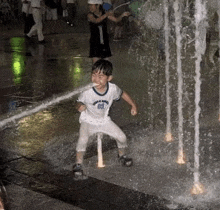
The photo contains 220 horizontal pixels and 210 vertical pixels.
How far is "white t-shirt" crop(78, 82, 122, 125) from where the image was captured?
4.40 metres

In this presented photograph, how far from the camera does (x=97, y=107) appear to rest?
4434 millimetres

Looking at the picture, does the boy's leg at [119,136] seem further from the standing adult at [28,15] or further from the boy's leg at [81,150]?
the standing adult at [28,15]

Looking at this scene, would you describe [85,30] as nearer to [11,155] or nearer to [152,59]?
[152,59]

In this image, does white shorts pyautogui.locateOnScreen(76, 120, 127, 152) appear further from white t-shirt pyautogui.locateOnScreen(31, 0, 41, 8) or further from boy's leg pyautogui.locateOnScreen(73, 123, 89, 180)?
white t-shirt pyautogui.locateOnScreen(31, 0, 41, 8)

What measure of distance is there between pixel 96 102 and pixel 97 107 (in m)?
0.06

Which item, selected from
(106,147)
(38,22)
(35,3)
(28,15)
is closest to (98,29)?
(106,147)

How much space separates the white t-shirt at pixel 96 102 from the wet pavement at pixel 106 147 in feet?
1.65

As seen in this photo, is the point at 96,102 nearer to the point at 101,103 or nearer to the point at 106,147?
the point at 101,103

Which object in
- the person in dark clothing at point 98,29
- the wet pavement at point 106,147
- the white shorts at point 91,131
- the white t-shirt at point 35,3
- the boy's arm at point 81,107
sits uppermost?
the white t-shirt at point 35,3

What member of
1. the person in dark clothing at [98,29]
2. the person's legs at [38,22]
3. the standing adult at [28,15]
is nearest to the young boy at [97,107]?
the person in dark clothing at [98,29]

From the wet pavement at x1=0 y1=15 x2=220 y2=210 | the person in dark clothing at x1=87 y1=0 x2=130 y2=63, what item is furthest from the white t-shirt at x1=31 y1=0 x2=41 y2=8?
the person in dark clothing at x1=87 y1=0 x2=130 y2=63

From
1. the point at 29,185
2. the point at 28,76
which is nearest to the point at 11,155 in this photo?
the point at 29,185

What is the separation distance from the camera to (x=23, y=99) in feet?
24.9

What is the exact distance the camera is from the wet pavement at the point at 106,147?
152 inches
